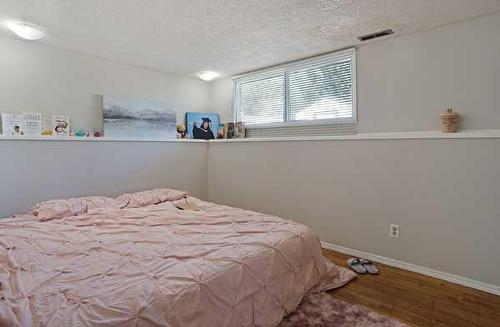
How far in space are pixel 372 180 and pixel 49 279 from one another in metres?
2.51

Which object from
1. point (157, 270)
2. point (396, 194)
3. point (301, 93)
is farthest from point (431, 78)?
point (157, 270)

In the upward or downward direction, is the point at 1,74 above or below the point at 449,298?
above

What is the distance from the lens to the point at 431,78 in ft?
8.04

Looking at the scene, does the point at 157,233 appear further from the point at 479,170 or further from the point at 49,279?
the point at 479,170

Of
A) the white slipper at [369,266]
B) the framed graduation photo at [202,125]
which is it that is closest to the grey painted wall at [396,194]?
the white slipper at [369,266]

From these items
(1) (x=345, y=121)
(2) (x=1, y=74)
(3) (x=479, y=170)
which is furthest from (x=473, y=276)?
(2) (x=1, y=74)

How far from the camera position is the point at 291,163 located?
3.23 meters

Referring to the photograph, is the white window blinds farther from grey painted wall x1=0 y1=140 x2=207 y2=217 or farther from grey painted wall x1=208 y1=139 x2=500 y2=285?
grey painted wall x1=0 y1=140 x2=207 y2=217

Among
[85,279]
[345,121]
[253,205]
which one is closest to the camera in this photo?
[85,279]

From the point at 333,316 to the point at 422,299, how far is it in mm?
737

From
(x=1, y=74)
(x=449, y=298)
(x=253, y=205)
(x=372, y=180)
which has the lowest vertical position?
(x=449, y=298)

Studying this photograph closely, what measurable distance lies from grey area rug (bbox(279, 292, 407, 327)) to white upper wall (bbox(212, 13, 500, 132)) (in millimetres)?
1633

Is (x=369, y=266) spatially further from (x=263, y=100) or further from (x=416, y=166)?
(x=263, y=100)

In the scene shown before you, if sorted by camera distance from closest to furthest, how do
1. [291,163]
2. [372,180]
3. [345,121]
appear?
[372,180], [345,121], [291,163]
